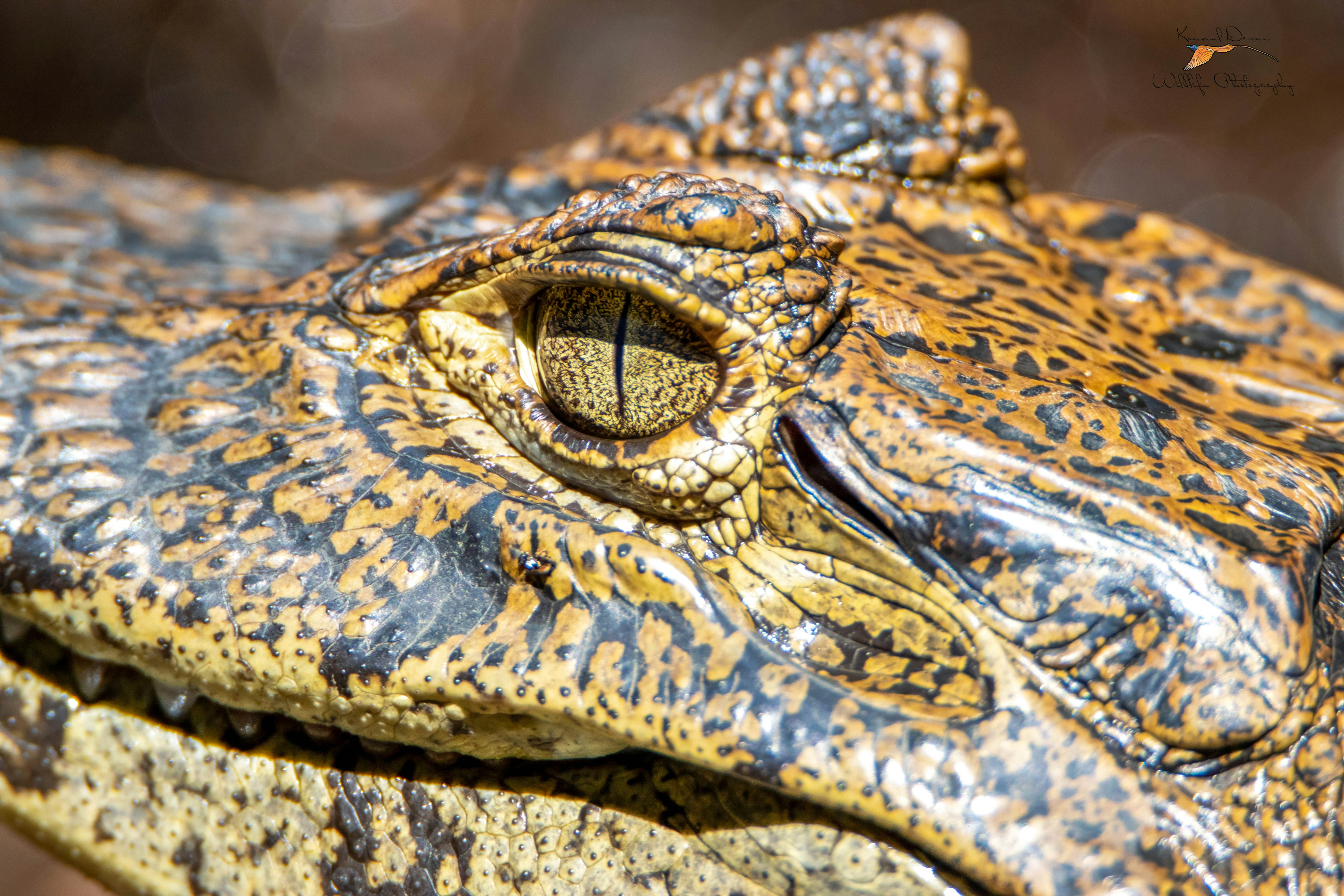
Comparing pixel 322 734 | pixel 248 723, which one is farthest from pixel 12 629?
pixel 322 734

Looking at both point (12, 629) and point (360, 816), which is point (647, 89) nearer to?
point (12, 629)

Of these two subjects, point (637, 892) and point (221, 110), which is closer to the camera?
point (637, 892)

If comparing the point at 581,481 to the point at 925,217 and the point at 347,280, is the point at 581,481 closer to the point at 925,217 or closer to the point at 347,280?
the point at 347,280

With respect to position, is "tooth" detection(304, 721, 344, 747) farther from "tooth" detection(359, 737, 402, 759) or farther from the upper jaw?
the upper jaw

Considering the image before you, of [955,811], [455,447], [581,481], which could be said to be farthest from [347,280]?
[955,811]

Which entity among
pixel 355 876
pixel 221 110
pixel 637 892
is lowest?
pixel 355 876

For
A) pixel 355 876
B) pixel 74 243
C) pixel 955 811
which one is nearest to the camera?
pixel 955 811
